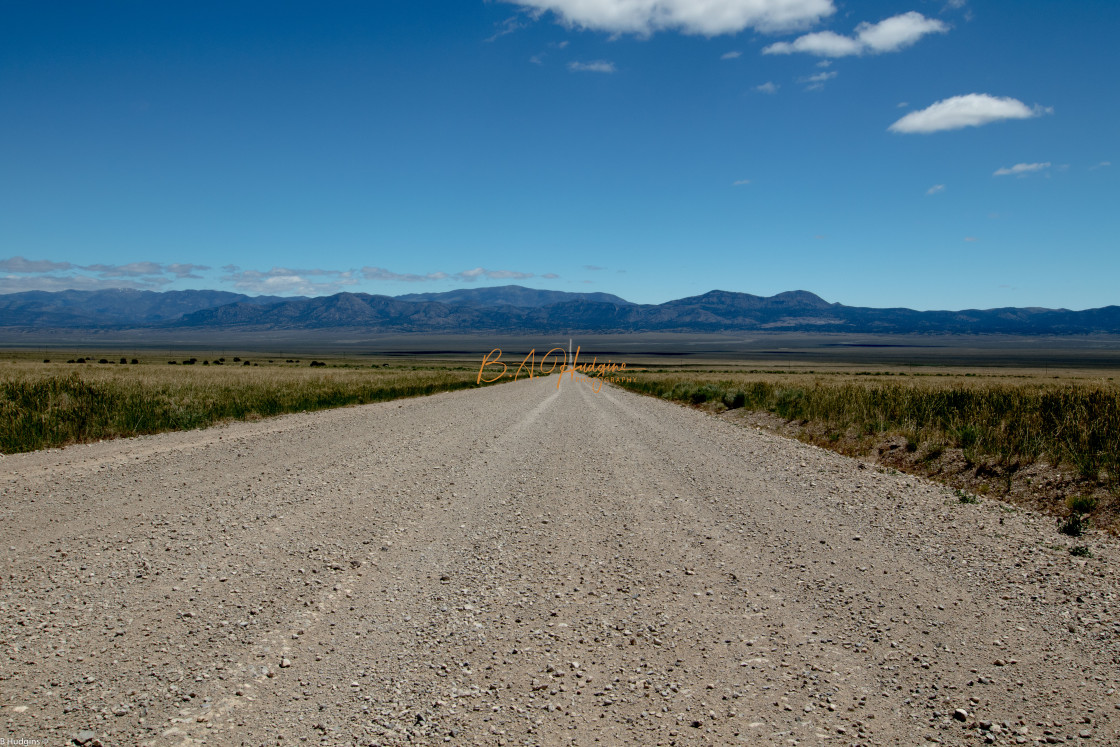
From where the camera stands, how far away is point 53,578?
486 centimetres

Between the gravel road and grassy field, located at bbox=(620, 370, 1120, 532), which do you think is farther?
grassy field, located at bbox=(620, 370, 1120, 532)

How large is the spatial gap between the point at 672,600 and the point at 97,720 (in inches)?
138

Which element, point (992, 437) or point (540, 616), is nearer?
point (540, 616)

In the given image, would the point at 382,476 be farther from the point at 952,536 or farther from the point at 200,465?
the point at 952,536

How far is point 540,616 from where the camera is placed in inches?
175

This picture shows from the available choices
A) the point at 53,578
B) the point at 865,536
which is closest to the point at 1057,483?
the point at 865,536

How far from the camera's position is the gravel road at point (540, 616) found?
3.24m

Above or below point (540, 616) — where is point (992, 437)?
above

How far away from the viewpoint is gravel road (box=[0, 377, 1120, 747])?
3.24 m

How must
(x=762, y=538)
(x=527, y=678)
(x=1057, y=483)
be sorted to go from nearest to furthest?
(x=527, y=678), (x=762, y=538), (x=1057, y=483)

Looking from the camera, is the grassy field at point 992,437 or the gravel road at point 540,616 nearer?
the gravel road at point 540,616

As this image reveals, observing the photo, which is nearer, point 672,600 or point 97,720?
point 97,720

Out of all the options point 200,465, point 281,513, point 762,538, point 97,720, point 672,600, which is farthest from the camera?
point 200,465

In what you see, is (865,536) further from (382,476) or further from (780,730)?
(382,476)
